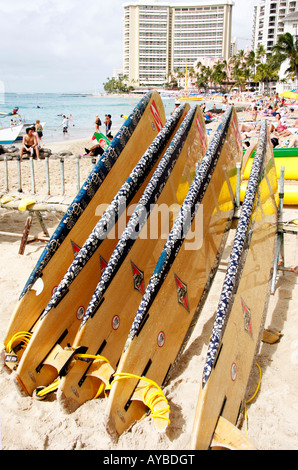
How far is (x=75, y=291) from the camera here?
9.57 ft

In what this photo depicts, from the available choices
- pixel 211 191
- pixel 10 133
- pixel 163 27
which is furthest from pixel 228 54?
pixel 211 191

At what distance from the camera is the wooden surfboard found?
2533 mm

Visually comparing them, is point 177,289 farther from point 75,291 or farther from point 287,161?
point 287,161

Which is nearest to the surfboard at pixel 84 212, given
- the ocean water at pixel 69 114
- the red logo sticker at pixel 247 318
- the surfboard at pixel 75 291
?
the surfboard at pixel 75 291

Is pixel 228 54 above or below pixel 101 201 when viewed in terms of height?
above

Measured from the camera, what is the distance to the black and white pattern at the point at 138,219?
8.80ft

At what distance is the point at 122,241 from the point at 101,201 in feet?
2.99

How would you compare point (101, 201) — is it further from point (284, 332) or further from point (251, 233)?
point (284, 332)

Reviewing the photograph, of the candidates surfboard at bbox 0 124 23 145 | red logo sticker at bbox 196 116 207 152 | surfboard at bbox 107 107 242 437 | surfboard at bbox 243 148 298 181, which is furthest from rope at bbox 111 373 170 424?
surfboard at bbox 0 124 23 145

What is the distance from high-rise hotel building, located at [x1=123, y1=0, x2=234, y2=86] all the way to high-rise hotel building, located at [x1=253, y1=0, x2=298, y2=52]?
63.5 feet

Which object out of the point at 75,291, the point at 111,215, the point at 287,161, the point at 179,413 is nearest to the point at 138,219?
the point at 111,215

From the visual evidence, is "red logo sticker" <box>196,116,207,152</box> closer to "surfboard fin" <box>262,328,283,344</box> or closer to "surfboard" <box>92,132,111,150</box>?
"surfboard fin" <box>262,328,283,344</box>

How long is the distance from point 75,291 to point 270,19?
120m

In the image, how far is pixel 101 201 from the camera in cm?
365
